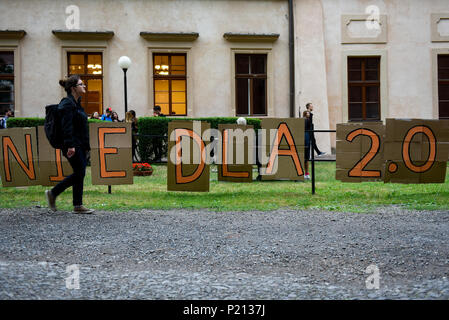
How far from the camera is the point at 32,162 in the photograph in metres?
9.25

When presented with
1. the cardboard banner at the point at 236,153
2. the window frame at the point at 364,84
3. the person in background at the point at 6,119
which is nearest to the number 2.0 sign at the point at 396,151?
the cardboard banner at the point at 236,153

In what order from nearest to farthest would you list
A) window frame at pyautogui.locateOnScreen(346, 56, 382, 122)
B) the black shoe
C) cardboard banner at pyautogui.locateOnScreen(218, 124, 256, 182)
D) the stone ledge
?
the black shoe → cardboard banner at pyautogui.locateOnScreen(218, 124, 256, 182) → the stone ledge → window frame at pyautogui.locateOnScreen(346, 56, 382, 122)

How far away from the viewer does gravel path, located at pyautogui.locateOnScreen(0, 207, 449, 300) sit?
364 cm

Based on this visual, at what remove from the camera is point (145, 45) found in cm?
1944

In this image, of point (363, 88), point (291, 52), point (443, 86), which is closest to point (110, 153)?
point (291, 52)

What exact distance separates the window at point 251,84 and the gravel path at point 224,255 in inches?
522

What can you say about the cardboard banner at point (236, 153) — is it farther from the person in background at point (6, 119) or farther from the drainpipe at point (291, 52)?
the drainpipe at point (291, 52)

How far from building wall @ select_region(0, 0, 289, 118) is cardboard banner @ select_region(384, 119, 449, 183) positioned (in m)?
11.4

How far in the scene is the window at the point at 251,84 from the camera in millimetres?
20172

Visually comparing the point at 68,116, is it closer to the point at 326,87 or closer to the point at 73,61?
the point at 73,61

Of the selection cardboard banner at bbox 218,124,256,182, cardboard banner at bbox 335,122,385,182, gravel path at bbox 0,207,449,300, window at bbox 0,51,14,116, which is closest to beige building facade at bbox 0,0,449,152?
window at bbox 0,51,14,116

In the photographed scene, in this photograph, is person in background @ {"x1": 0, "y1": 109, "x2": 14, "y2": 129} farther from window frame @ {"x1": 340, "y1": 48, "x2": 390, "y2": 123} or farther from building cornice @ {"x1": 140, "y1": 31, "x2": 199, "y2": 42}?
window frame @ {"x1": 340, "y1": 48, "x2": 390, "y2": 123}

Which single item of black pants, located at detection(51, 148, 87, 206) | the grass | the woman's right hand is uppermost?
the woman's right hand

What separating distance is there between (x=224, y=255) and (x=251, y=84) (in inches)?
628
